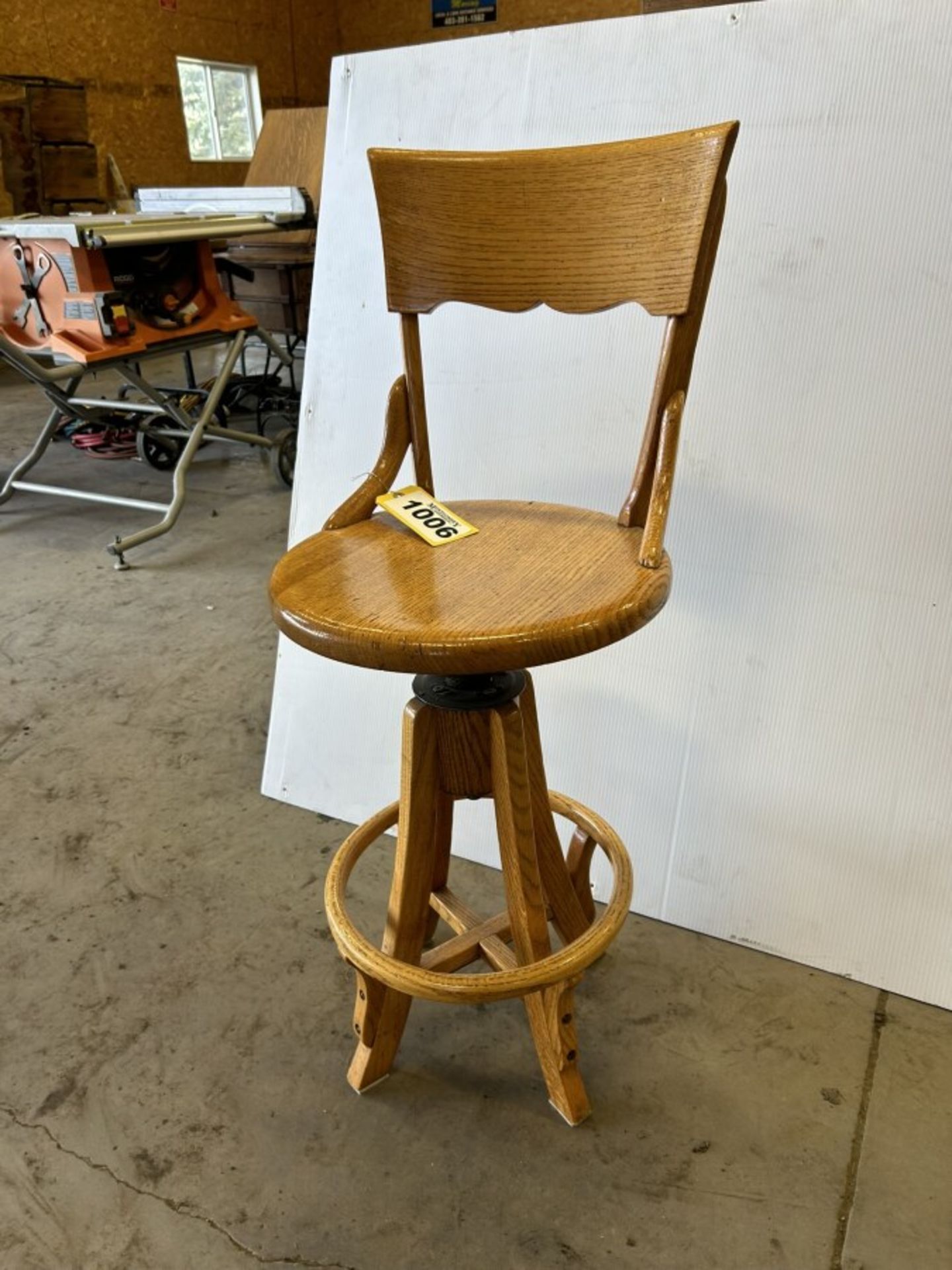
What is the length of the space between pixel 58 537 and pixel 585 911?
2476 millimetres

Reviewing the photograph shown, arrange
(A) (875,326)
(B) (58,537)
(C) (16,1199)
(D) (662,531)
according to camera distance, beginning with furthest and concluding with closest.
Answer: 1. (B) (58,537)
2. (A) (875,326)
3. (C) (16,1199)
4. (D) (662,531)

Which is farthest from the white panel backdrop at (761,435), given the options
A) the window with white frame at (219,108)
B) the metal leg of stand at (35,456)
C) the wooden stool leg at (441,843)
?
the window with white frame at (219,108)

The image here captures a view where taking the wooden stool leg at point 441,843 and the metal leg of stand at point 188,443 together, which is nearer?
the wooden stool leg at point 441,843

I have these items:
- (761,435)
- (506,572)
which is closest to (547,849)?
(506,572)

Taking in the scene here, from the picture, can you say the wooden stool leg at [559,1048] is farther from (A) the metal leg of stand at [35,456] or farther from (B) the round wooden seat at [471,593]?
(A) the metal leg of stand at [35,456]

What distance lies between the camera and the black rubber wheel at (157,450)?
3.52 metres

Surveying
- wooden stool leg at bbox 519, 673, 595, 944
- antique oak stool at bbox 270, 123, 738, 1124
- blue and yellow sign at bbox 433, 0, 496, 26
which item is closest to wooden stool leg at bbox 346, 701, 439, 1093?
antique oak stool at bbox 270, 123, 738, 1124

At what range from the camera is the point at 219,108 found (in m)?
7.70

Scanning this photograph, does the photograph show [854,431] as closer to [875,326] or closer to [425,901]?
Answer: [875,326]

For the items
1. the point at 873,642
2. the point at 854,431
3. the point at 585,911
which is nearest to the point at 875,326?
the point at 854,431

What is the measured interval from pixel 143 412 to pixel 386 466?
233 cm

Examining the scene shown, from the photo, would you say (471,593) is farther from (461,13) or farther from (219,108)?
(461,13)

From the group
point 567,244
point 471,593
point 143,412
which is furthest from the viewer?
point 143,412

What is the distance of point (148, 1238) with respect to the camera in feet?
3.24
